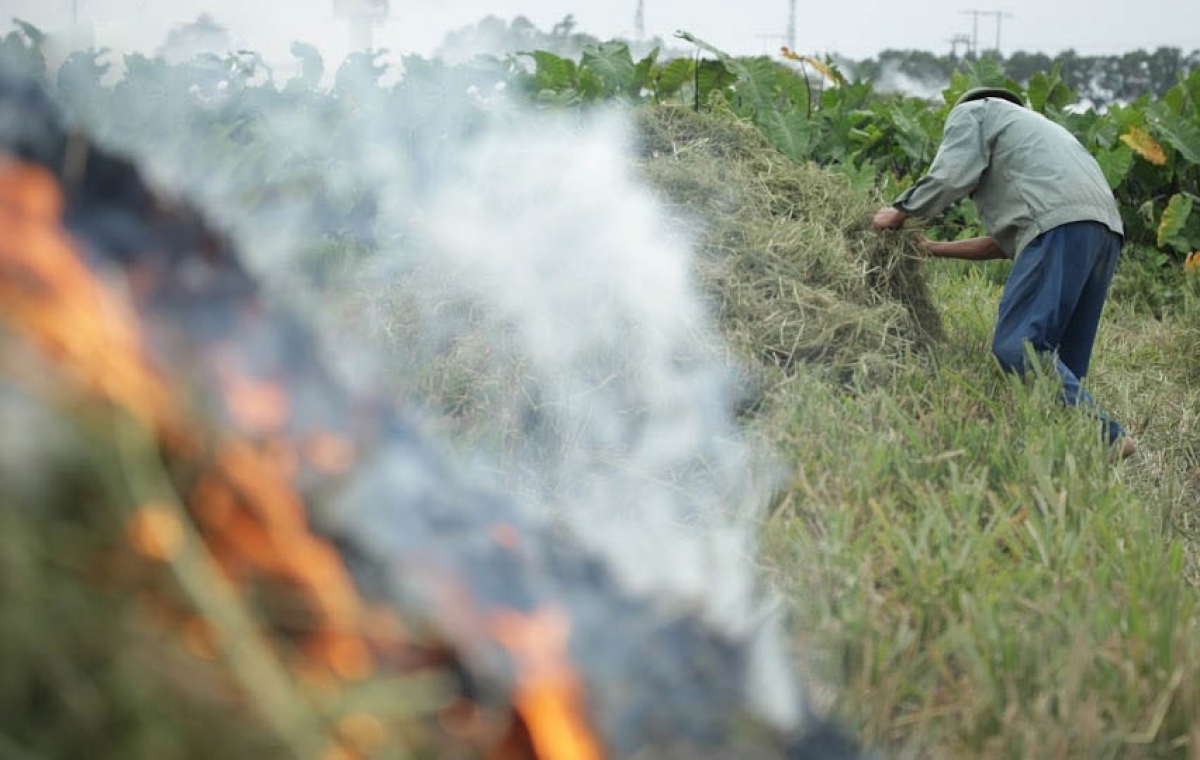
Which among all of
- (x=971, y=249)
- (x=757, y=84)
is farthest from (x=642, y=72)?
(x=971, y=249)

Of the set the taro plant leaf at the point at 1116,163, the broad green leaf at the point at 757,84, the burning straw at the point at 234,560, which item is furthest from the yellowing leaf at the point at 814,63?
the burning straw at the point at 234,560

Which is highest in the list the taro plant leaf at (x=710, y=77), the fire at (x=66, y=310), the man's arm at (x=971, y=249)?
the fire at (x=66, y=310)

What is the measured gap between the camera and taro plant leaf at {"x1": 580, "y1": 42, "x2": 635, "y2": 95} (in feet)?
23.7

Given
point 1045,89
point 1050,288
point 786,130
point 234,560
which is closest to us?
point 234,560

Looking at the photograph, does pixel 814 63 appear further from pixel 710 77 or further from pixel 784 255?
pixel 784 255

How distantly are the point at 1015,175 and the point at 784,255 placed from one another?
0.98m

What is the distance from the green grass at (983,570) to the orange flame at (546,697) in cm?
80

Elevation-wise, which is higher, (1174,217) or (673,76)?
(673,76)

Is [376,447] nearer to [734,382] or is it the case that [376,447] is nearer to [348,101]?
[734,382]

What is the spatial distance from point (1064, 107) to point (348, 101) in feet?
21.0

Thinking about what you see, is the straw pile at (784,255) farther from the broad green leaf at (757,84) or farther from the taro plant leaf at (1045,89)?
the taro plant leaf at (1045,89)

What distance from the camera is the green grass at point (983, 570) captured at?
1884 millimetres

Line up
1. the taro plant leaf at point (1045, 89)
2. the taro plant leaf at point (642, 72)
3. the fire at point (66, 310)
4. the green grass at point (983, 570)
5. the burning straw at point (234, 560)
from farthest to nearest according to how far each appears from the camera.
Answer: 1. the taro plant leaf at point (1045, 89)
2. the taro plant leaf at point (642, 72)
3. the green grass at point (983, 570)
4. the fire at point (66, 310)
5. the burning straw at point (234, 560)

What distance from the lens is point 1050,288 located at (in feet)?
13.5
